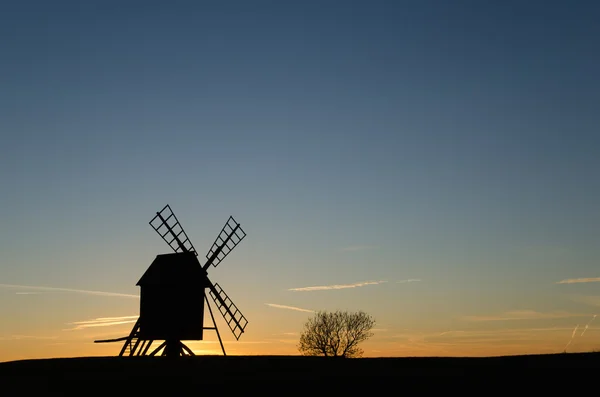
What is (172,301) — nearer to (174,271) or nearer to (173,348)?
(174,271)

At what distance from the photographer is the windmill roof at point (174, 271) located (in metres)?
45.4

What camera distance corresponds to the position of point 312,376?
26.9 meters

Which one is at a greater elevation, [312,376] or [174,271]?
[174,271]

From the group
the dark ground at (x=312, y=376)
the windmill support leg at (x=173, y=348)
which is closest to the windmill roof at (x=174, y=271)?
the windmill support leg at (x=173, y=348)

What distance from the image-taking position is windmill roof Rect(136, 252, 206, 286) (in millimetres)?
45375

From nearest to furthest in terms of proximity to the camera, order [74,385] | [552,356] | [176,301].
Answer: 1. [74,385]
2. [552,356]
3. [176,301]

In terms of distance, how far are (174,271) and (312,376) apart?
20823mm

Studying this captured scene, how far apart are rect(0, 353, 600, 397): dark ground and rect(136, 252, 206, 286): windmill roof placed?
35.7ft

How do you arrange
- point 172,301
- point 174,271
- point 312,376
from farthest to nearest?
1. point 174,271
2. point 172,301
3. point 312,376

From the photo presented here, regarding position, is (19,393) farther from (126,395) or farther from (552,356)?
(552,356)

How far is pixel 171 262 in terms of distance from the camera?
46188mm

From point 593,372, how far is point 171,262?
29015 mm

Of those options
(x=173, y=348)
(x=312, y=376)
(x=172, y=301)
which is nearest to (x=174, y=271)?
(x=172, y=301)

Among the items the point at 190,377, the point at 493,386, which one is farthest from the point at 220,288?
the point at 493,386
